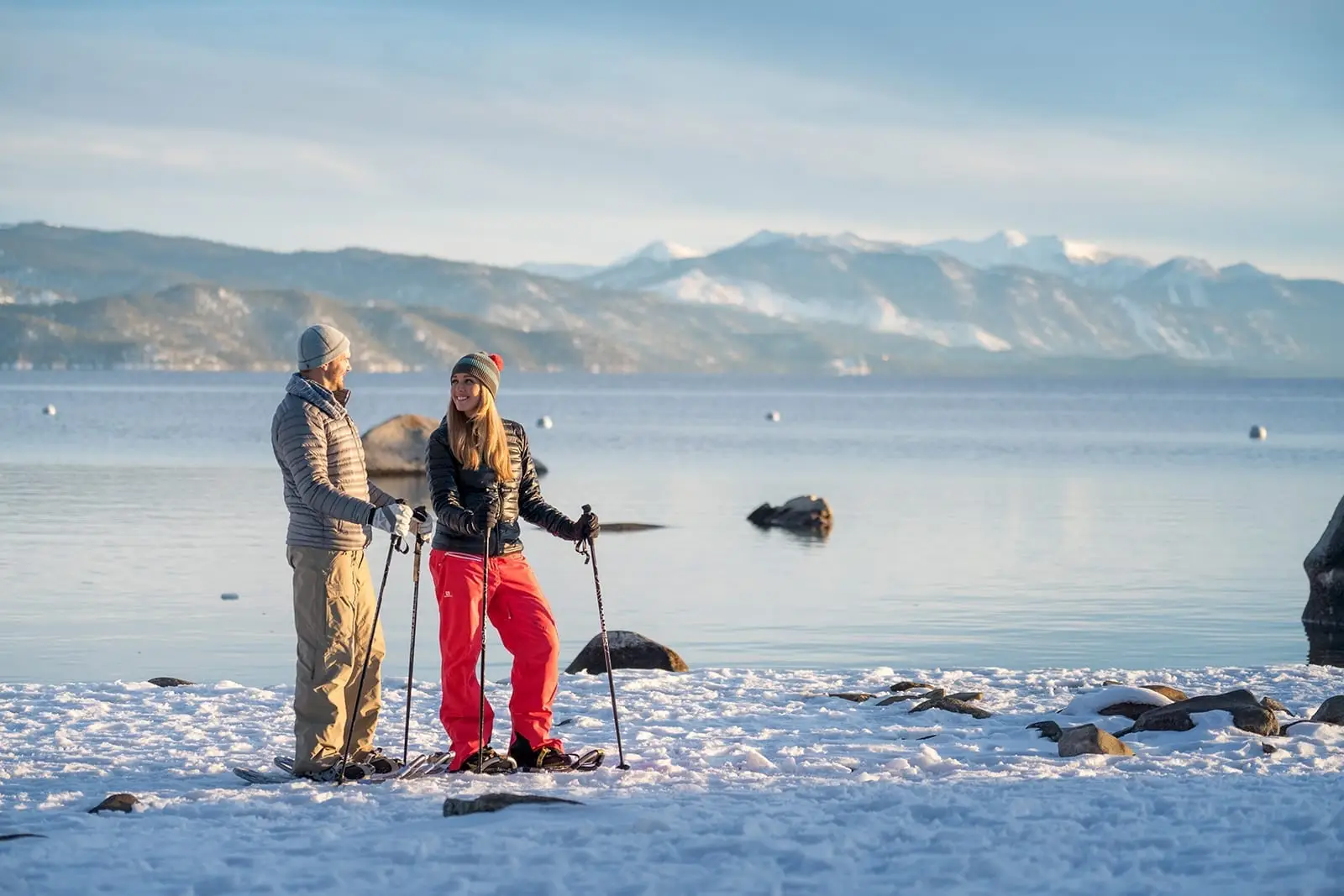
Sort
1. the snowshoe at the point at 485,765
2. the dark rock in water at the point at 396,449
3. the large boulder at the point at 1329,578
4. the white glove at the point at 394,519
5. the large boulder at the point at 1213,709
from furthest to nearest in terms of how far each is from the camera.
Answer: the dark rock in water at the point at 396,449 → the large boulder at the point at 1329,578 → the large boulder at the point at 1213,709 → the snowshoe at the point at 485,765 → the white glove at the point at 394,519

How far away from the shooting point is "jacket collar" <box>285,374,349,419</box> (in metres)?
8.78

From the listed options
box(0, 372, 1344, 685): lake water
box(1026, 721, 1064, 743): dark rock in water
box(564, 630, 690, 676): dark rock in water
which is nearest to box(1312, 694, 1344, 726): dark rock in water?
box(1026, 721, 1064, 743): dark rock in water

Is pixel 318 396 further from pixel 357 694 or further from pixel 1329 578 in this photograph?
pixel 1329 578

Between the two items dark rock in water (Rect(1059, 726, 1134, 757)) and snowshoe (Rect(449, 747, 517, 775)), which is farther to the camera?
dark rock in water (Rect(1059, 726, 1134, 757))

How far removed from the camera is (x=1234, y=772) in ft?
30.0

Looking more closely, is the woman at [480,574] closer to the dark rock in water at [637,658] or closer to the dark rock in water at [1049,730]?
the dark rock in water at [1049,730]

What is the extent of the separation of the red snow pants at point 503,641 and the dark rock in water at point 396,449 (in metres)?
32.8

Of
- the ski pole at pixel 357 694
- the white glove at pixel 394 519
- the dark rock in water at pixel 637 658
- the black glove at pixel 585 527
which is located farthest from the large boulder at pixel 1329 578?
the white glove at pixel 394 519

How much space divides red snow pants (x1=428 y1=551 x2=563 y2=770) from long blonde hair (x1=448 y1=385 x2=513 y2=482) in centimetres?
49

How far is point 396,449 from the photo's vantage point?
41.8m

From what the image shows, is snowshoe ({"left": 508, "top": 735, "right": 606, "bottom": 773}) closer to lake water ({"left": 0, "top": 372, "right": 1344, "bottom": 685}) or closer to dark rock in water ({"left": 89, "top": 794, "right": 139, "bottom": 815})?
dark rock in water ({"left": 89, "top": 794, "right": 139, "bottom": 815})

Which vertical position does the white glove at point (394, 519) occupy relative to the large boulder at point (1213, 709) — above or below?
above

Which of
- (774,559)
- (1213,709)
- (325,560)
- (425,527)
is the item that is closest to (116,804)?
(325,560)

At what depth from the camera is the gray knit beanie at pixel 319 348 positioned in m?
8.92
